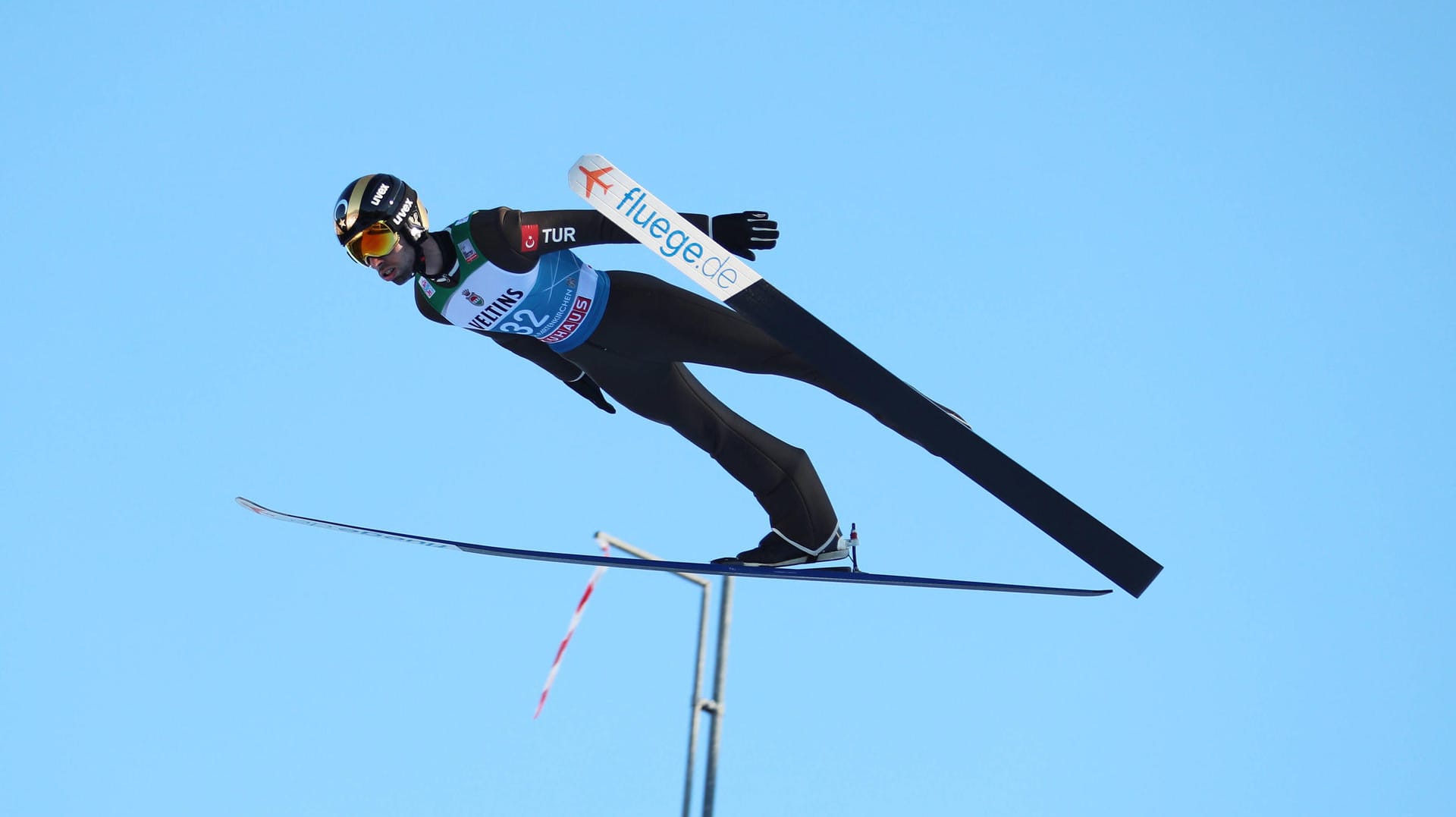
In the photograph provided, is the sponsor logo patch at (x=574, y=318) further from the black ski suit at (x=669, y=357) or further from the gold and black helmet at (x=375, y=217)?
the gold and black helmet at (x=375, y=217)

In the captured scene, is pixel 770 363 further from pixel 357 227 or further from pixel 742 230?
pixel 357 227

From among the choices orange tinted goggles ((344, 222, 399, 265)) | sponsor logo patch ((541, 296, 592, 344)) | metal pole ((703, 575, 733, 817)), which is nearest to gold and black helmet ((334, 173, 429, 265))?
orange tinted goggles ((344, 222, 399, 265))

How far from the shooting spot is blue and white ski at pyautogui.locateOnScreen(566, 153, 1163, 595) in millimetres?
4051

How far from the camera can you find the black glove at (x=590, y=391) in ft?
16.7

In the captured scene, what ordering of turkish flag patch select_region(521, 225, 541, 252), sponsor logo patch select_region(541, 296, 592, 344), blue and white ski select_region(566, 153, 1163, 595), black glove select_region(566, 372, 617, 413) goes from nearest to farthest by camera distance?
blue and white ski select_region(566, 153, 1163, 595), turkish flag patch select_region(521, 225, 541, 252), sponsor logo patch select_region(541, 296, 592, 344), black glove select_region(566, 372, 617, 413)

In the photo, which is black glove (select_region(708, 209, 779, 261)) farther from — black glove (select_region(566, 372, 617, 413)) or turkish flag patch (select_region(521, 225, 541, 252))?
black glove (select_region(566, 372, 617, 413))

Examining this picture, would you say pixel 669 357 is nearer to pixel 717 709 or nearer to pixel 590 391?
pixel 590 391

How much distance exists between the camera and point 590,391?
16.7 feet

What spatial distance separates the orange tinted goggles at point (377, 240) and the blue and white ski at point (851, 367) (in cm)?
63

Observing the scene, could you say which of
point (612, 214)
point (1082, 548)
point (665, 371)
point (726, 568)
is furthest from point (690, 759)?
point (612, 214)

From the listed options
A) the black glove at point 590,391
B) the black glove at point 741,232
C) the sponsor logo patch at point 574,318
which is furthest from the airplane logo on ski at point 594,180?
the black glove at point 590,391

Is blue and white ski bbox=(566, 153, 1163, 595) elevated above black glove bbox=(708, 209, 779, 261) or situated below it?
below

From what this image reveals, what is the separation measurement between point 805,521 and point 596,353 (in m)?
0.92

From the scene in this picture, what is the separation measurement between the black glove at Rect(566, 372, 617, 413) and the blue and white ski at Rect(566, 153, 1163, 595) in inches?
42.8
